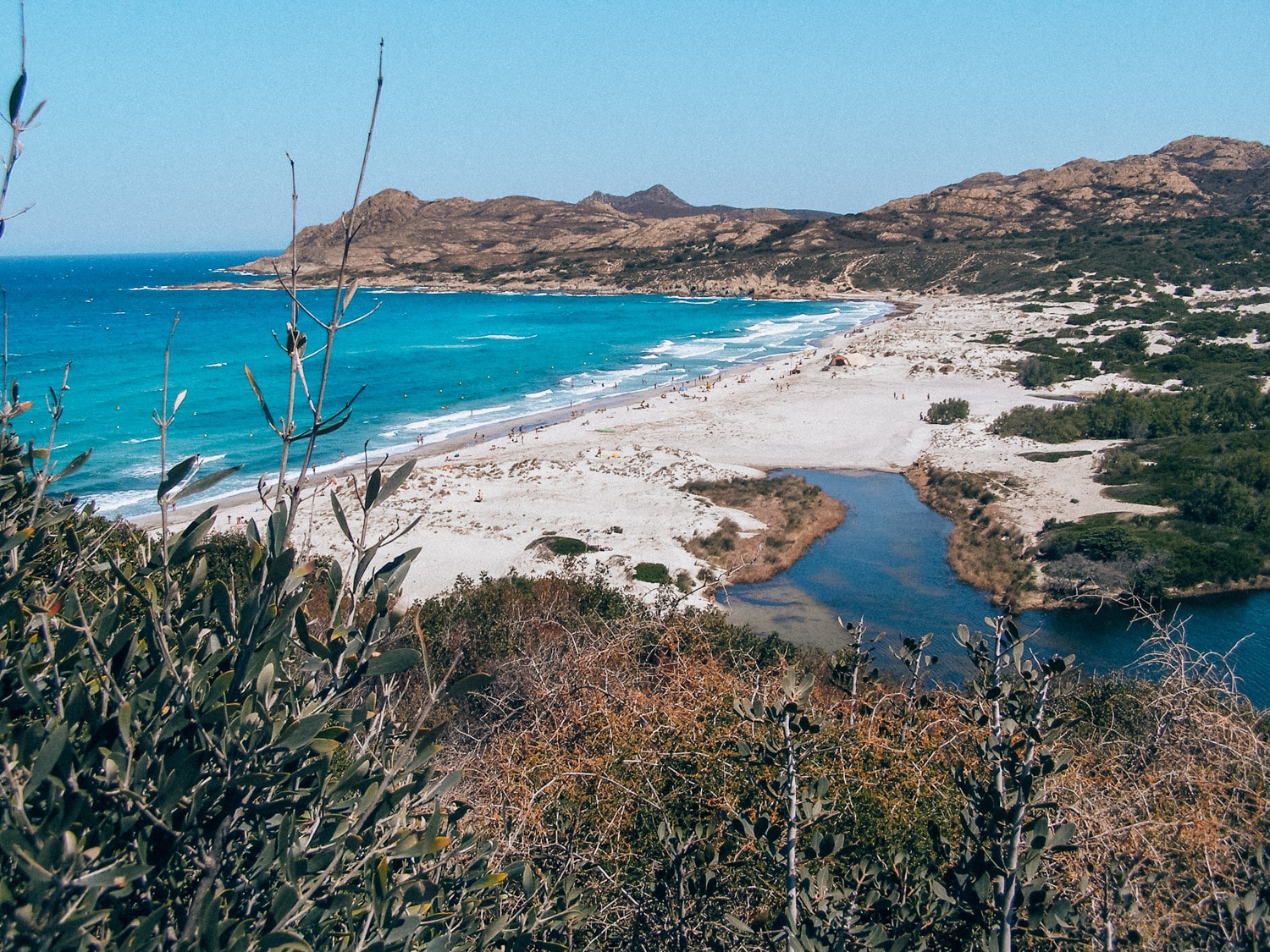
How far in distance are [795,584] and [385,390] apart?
36.1 m

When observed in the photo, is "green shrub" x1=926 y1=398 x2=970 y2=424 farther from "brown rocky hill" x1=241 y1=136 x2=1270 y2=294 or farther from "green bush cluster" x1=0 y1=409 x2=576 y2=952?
"brown rocky hill" x1=241 y1=136 x2=1270 y2=294

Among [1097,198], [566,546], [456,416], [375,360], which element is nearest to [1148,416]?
[566,546]

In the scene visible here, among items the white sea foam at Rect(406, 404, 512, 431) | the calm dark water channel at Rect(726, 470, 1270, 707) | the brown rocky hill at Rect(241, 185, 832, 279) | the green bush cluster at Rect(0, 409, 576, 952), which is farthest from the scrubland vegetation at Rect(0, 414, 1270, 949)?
the brown rocky hill at Rect(241, 185, 832, 279)

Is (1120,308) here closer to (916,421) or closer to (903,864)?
(916,421)

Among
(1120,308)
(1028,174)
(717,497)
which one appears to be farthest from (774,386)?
(1028,174)

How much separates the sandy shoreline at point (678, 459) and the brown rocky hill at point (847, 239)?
4771 cm

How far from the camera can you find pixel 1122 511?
23.2 meters

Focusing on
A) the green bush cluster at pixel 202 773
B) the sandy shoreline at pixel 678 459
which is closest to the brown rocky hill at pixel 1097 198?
the sandy shoreline at pixel 678 459

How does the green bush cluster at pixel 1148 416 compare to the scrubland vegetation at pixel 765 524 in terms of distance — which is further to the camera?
the green bush cluster at pixel 1148 416

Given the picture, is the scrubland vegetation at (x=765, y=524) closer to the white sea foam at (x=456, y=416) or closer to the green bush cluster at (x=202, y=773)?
the green bush cluster at (x=202, y=773)

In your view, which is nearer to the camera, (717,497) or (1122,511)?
(1122,511)

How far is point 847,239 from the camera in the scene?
118438mm

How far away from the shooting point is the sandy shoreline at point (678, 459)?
23.0 m

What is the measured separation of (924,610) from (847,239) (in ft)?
361
